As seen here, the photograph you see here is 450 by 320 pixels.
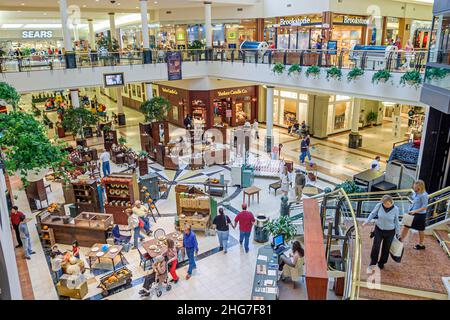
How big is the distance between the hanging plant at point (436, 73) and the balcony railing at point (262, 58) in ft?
5.96

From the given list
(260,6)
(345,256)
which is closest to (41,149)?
(345,256)

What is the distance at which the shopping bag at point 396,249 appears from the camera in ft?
20.4

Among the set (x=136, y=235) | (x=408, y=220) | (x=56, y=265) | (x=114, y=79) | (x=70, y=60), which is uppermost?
(x=70, y=60)

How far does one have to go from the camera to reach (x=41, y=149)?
292 inches

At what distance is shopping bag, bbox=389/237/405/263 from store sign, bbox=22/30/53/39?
4109 centimetres

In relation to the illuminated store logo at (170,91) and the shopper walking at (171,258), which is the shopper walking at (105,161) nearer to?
the shopper walking at (171,258)

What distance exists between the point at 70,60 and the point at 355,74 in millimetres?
12414

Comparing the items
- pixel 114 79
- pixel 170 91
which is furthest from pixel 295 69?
pixel 170 91

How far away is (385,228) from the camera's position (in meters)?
6.05

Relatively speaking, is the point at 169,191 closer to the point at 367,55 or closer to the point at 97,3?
the point at 367,55

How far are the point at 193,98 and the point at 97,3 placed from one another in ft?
25.6

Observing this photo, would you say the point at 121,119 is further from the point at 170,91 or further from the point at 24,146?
the point at 24,146

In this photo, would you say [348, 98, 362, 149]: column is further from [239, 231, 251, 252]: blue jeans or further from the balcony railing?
[239, 231, 251, 252]: blue jeans

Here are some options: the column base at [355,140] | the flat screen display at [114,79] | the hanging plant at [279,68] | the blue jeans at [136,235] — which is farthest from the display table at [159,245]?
the column base at [355,140]
